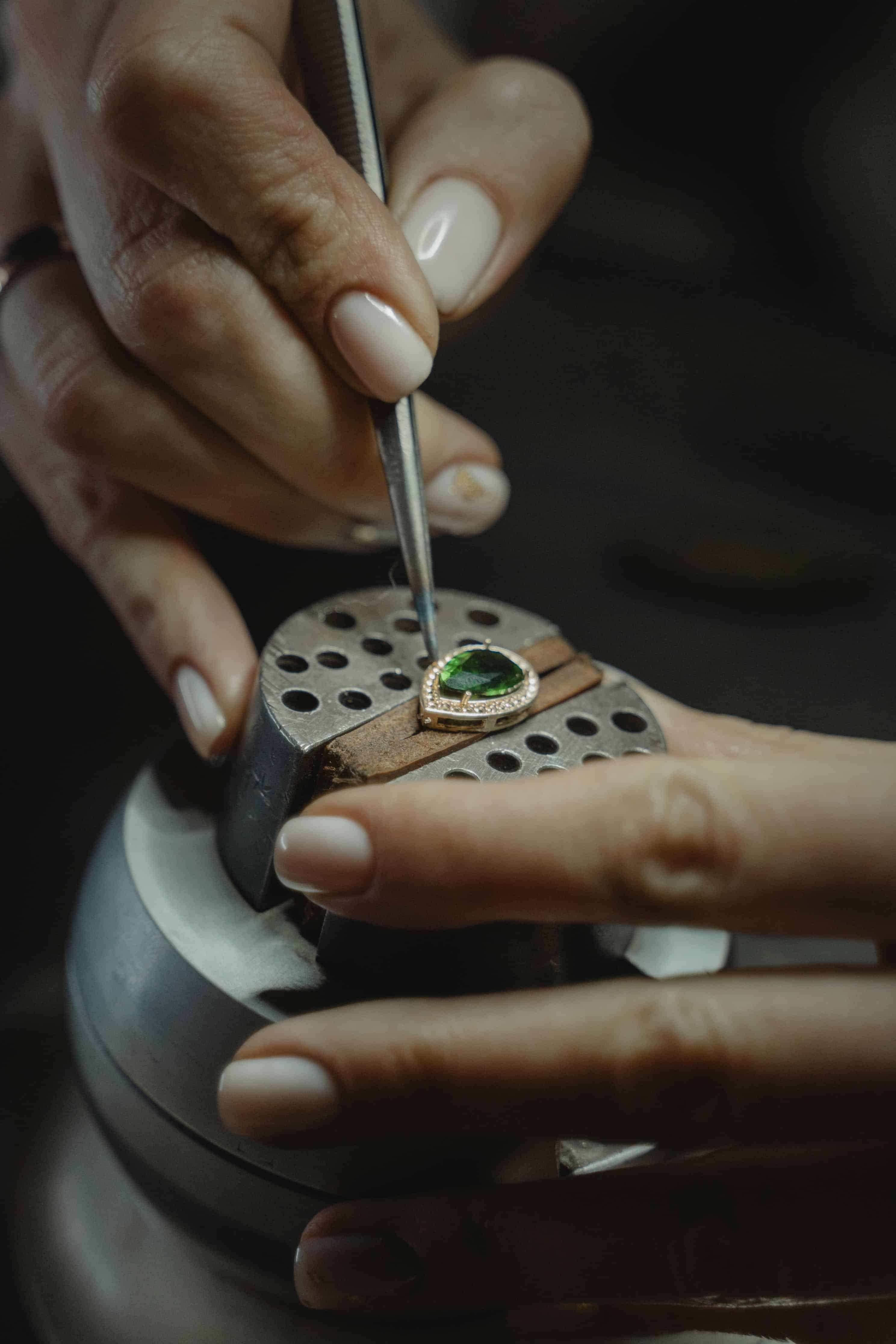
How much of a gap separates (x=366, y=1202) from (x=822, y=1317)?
0.99 feet

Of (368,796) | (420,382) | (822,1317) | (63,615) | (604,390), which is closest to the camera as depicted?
(368,796)

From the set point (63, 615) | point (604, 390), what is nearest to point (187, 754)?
point (63, 615)

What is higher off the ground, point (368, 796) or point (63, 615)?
point (368, 796)

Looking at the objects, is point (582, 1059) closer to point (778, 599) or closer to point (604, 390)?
point (778, 599)

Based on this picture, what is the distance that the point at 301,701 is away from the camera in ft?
2.01

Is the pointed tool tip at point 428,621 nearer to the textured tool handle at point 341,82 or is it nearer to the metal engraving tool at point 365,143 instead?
the metal engraving tool at point 365,143

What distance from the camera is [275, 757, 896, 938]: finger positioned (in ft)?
1.66

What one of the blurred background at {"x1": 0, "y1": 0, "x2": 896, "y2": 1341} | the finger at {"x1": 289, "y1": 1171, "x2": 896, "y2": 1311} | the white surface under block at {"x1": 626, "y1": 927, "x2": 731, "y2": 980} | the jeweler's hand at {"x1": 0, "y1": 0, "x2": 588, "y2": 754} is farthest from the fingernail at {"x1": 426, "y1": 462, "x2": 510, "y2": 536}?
the finger at {"x1": 289, "y1": 1171, "x2": 896, "y2": 1311}

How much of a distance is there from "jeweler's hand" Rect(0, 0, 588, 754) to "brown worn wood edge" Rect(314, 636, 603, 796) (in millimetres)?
181

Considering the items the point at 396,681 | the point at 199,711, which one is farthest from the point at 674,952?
the point at 199,711

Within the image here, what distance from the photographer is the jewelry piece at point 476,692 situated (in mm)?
611

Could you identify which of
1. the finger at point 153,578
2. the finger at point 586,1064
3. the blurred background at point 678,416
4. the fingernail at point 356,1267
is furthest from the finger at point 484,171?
the fingernail at point 356,1267

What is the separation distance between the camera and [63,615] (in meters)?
1.18

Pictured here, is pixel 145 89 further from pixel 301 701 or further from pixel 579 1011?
pixel 579 1011
